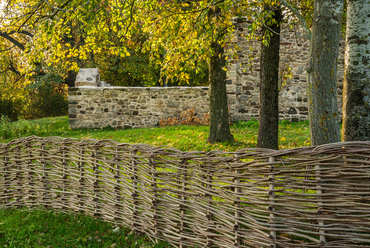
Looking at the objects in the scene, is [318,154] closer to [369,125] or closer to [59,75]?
[369,125]

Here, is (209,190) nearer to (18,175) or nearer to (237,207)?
(237,207)

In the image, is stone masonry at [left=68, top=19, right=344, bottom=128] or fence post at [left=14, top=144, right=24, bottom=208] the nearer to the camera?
fence post at [left=14, top=144, right=24, bottom=208]

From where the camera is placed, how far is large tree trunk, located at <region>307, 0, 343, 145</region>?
3291 mm

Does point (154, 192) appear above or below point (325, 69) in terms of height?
below

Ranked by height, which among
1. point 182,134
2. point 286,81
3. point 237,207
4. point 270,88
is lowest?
point 182,134

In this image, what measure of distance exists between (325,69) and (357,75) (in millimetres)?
410

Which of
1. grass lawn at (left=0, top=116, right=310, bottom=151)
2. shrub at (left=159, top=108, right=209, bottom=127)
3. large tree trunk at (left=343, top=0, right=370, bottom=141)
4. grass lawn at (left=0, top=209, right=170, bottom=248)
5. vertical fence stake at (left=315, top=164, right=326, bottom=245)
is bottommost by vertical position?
grass lawn at (left=0, top=209, right=170, bottom=248)

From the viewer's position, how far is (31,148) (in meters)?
4.06

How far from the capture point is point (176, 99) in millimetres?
11602

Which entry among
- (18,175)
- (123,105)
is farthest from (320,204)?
(123,105)

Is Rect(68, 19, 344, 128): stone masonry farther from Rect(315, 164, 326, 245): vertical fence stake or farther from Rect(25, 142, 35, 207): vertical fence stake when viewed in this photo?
Rect(315, 164, 326, 245): vertical fence stake

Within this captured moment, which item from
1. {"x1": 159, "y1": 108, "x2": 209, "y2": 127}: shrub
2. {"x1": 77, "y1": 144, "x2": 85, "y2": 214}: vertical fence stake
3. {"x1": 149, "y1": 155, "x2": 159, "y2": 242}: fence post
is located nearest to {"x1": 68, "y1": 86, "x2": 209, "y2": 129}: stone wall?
{"x1": 159, "y1": 108, "x2": 209, "y2": 127}: shrub

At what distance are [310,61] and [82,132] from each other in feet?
30.7

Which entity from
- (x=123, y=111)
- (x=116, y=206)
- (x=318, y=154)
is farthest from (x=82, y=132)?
(x=318, y=154)
